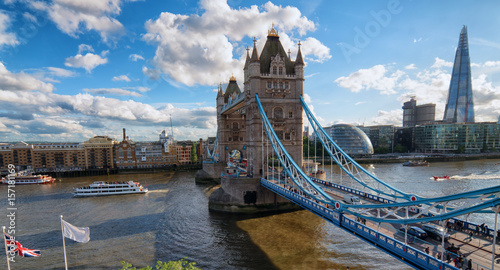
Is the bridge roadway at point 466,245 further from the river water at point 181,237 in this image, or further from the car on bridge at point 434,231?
the river water at point 181,237

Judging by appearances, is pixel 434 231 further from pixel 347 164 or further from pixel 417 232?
pixel 347 164

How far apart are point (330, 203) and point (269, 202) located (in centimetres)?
1670

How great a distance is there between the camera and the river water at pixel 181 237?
22.9 m

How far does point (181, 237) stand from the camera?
93.6ft

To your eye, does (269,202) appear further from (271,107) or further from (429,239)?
(429,239)

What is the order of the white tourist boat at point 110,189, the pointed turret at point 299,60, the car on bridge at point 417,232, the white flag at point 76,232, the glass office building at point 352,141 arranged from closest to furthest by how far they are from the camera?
the white flag at point 76,232, the car on bridge at point 417,232, the pointed turret at point 299,60, the white tourist boat at point 110,189, the glass office building at point 352,141

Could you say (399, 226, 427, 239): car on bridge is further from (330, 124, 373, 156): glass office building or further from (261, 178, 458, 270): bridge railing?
(330, 124, 373, 156): glass office building

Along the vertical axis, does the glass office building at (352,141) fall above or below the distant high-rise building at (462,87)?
below

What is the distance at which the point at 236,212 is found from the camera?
36.6 m

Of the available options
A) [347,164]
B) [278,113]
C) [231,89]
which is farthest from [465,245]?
[231,89]

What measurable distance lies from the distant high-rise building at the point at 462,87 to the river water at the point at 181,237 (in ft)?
530

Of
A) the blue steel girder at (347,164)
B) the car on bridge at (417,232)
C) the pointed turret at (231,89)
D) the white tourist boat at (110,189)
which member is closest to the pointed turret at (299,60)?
the blue steel girder at (347,164)

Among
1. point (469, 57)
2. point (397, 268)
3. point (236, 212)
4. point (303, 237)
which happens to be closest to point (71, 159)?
point (236, 212)

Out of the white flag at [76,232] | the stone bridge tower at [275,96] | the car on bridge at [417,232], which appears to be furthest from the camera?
the stone bridge tower at [275,96]
